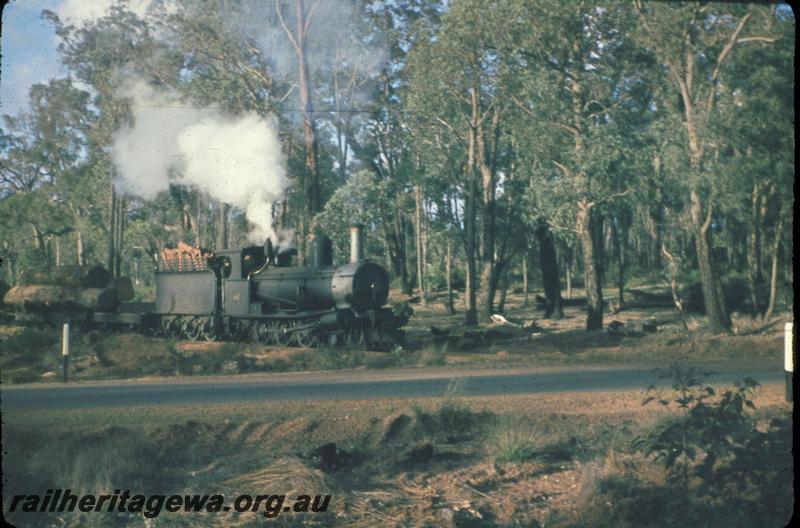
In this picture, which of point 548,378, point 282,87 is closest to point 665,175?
point 548,378

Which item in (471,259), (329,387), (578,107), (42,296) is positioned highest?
(578,107)

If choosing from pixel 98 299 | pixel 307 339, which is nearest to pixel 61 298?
pixel 98 299

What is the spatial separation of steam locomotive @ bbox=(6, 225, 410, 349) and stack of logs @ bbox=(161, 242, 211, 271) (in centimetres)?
3

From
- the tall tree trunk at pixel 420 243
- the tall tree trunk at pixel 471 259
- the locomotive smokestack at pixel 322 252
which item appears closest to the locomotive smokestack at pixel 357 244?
Answer: the locomotive smokestack at pixel 322 252

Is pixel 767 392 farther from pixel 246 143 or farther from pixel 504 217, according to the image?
pixel 504 217

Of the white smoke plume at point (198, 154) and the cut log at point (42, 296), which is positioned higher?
the white smoke plume at point (198, 154)

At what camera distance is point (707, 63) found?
23.5m

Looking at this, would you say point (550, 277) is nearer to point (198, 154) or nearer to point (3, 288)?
point (198, 154)

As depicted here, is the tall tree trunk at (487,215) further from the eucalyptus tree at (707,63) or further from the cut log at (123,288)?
the cut log at (123,288)

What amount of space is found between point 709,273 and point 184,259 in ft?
51.8

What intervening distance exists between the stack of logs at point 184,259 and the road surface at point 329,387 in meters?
8.37

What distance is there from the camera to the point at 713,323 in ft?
73.5

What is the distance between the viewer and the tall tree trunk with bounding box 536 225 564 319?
107 feet

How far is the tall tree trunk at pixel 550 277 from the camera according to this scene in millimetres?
32750
